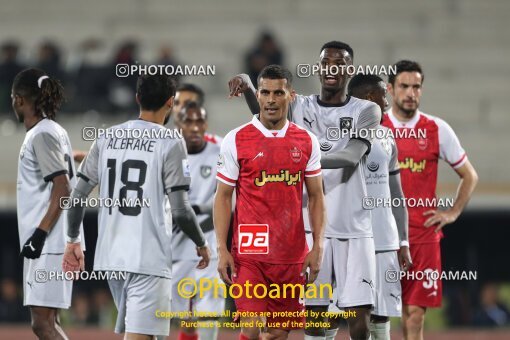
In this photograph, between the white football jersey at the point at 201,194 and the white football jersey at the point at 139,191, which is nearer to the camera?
the white football jersey at the point at 139,191

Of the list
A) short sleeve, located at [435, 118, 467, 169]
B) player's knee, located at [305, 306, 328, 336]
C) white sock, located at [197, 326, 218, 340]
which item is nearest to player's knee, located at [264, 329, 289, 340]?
player's knee, located at [305, 306, 328, 336]

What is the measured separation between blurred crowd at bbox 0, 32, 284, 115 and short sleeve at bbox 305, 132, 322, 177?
319 inches

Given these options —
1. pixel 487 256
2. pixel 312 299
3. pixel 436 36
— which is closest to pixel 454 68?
pixel 436 36

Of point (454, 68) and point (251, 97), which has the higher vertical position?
point (454, 68)

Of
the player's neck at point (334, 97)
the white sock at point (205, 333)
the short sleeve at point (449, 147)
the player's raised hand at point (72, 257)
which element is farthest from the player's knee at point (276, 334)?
the short sleeve at point (449, 147)

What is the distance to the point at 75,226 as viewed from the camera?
7.07m

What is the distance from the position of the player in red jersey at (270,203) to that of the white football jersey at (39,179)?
Result: 132cm

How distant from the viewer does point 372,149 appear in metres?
7.81

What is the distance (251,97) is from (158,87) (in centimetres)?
69

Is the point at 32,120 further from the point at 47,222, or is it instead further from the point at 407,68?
the point at 407,68

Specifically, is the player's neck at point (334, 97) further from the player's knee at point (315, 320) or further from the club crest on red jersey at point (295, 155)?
the player's knee at point (315, 320)

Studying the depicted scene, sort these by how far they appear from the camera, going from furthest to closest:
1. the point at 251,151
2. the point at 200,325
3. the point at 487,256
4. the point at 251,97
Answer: the point at 487,256 → the point at 200,325 → the point at 251,97 → the point at 251,151

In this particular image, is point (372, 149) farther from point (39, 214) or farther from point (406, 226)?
point (39, 214)

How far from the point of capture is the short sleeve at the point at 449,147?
8.81m
